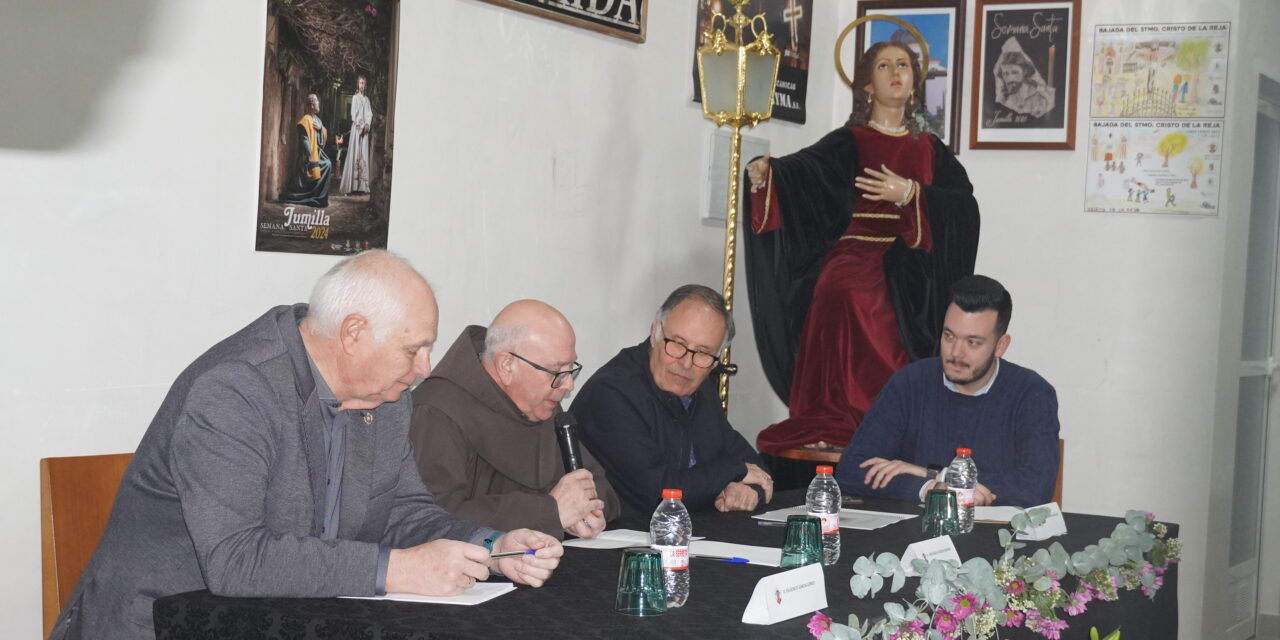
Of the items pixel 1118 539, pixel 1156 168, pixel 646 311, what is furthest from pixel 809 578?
pixel 1156 168

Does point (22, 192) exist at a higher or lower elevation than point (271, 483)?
higher

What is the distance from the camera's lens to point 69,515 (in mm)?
2715

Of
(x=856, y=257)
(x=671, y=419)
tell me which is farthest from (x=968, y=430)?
(x=856, y=257)

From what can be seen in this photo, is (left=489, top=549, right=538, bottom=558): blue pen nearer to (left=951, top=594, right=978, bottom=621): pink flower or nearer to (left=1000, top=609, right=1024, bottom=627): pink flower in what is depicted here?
(left=951, top=594, right=978, bottom=621): pink flower

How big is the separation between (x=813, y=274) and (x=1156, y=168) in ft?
5.51

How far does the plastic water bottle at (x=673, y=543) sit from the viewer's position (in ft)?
7.44

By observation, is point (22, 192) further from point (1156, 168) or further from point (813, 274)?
point (1156, 168)

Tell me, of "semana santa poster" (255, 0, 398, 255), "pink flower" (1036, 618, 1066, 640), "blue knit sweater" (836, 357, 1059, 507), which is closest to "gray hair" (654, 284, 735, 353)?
"blue knit sweater" (836, 357, 1059, 507)

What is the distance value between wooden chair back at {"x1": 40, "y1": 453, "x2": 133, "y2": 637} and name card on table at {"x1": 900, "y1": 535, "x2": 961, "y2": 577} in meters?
1.56

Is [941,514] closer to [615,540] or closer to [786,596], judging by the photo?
[615,540]

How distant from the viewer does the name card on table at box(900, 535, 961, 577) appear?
2.55m

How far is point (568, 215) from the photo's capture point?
189 inches

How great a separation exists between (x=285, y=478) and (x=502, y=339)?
99 centimetres

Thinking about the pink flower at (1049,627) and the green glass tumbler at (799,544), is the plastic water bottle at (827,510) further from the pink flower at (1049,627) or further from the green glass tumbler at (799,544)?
the pink flower at (1049,627)
